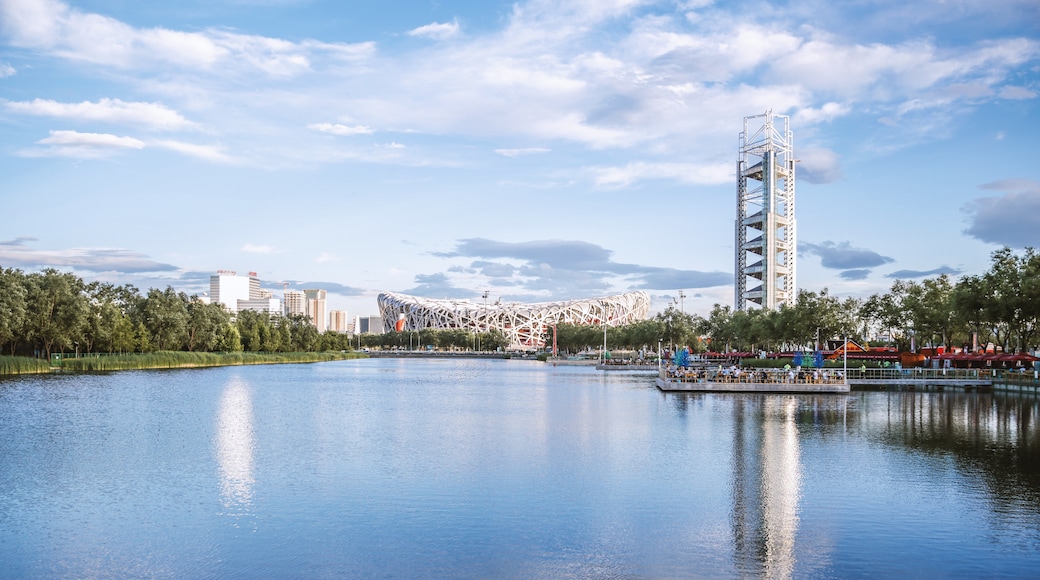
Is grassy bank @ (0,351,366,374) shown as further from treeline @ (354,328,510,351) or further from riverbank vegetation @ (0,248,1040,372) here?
treeline @ (354,328,510,351)

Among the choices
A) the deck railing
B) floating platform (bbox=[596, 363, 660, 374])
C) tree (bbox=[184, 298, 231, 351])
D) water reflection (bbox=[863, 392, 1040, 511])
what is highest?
tree (bbox=[184, 298, 231, 351])

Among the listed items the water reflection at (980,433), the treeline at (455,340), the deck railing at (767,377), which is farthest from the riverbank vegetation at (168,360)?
the treeline at (455,340)

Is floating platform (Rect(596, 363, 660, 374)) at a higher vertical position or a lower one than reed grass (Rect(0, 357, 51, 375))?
lower

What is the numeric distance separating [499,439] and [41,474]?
12083 mm

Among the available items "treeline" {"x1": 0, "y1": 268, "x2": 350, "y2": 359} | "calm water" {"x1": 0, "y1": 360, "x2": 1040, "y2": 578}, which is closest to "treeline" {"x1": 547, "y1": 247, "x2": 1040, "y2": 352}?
"calm water" {"x1": 0, "y1": 360, "x2": 1040, "y2": 578}

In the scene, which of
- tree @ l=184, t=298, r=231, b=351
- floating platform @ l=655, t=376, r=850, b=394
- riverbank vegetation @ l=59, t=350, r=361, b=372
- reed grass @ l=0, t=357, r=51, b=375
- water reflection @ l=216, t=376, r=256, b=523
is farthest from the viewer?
tree @ l=184, t=298, r=231, b=351

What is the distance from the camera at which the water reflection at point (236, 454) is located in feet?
54.3

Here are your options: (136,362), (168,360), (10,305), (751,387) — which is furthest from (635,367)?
(10,305)

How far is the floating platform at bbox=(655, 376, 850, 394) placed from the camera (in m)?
48.6

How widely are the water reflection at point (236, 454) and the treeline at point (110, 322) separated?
2858cm

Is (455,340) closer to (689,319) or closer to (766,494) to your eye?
(689,319)

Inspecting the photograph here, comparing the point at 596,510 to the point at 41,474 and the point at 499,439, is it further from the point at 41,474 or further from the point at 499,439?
the point at 41,474

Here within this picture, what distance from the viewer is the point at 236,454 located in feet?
73.3

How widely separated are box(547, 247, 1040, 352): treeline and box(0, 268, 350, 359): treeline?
50.7 m
